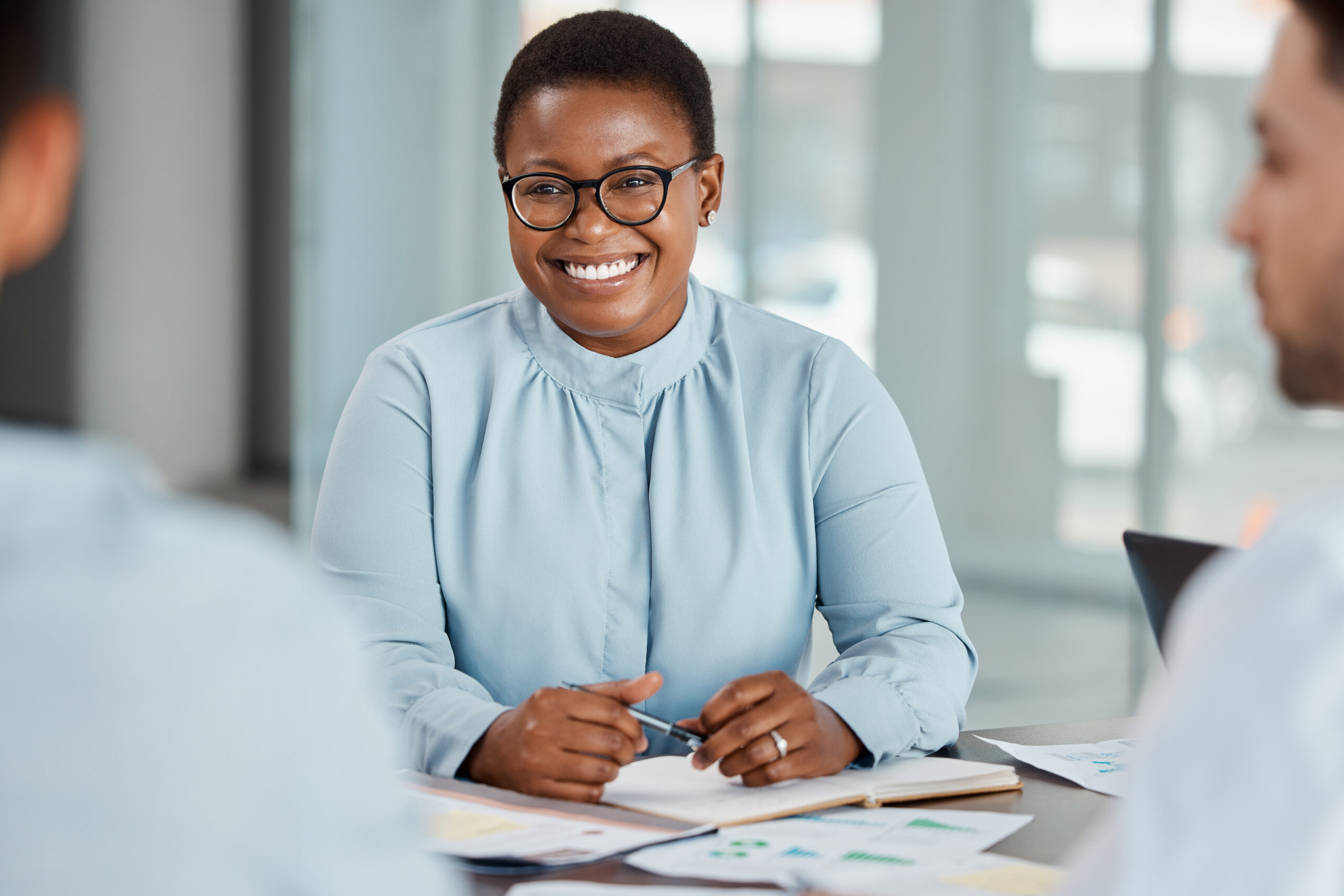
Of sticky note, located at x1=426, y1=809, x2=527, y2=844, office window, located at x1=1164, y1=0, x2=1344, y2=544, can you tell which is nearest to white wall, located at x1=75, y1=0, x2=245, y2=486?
office window, located at x1=1164, y1=0, x2=1344, y2=544

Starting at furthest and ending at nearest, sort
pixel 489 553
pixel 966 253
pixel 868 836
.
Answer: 1. pixel 966 253
2. pixel 489 553
3. pixel 868 836

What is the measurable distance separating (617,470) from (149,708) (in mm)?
1186

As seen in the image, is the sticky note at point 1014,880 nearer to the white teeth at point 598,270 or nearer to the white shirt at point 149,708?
the white shirt at point 149,708

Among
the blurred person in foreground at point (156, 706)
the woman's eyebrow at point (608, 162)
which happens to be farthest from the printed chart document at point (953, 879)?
the woman's eyebrow at point (608, 162)

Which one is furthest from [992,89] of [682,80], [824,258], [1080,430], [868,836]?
[868,836]

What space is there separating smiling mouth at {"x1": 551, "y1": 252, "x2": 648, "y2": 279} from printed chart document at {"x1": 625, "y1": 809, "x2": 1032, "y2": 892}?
77cm

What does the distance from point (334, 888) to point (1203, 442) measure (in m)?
3.98

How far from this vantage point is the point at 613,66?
5.44 ft

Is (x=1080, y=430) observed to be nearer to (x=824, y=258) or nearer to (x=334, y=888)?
(x=824, y=258)

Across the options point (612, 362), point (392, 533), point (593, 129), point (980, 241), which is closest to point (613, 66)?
point (593, 129)

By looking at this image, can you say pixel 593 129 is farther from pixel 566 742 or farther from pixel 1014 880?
pixel 1014 880

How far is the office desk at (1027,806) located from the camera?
1.01 meters

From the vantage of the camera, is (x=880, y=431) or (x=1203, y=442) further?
(x=1203, y=442)

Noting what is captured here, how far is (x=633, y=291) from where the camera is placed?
171 centimetres
